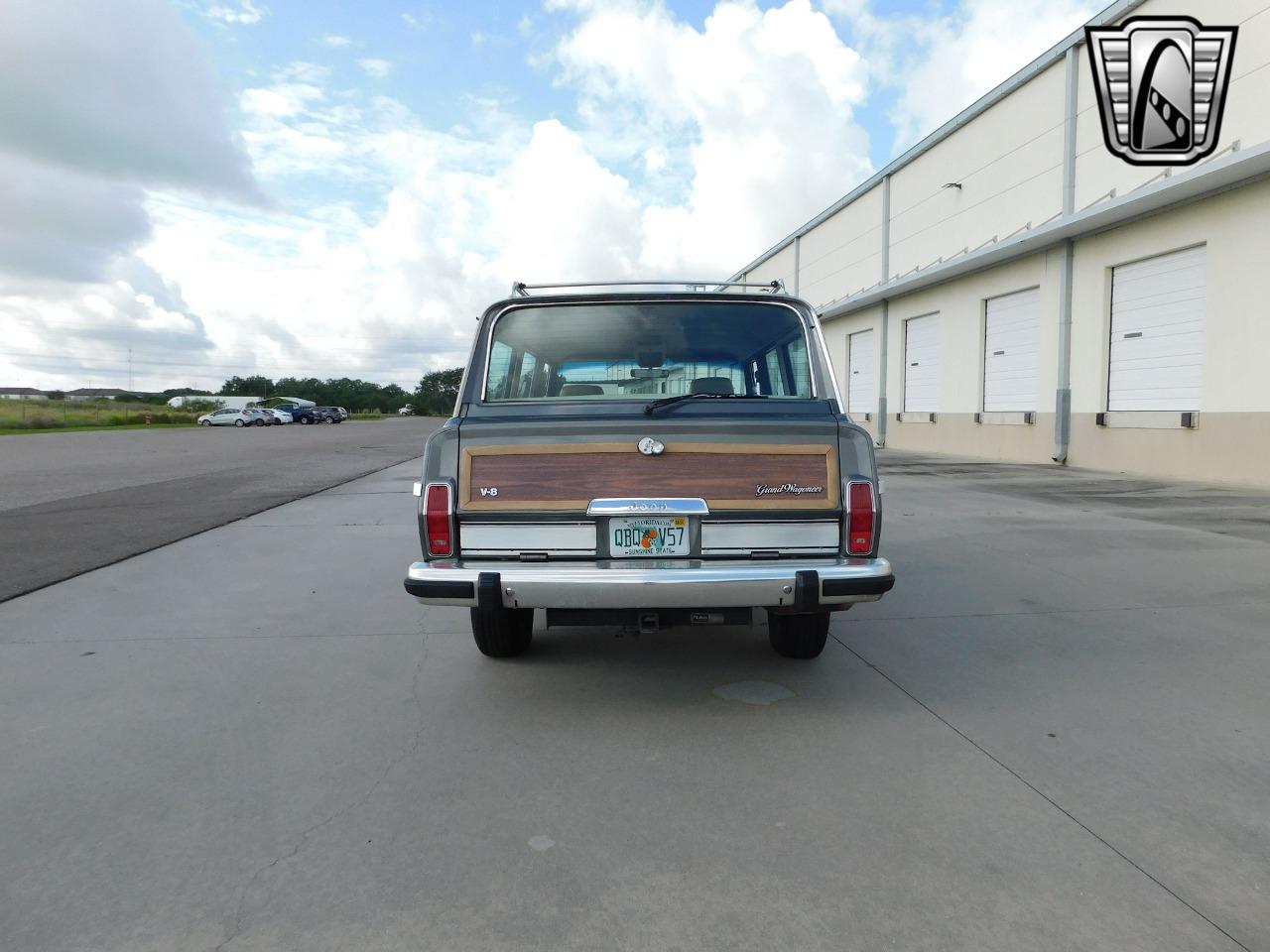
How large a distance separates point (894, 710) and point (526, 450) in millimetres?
2008

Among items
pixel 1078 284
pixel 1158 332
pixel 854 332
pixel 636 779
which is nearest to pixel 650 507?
pixel 636 779

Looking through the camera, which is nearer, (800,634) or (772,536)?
→ (772,536)

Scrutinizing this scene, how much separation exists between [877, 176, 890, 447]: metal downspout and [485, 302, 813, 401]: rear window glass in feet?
74.5

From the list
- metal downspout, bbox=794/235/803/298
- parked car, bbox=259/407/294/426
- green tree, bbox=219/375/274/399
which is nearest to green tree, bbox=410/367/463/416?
green tree, bbox=219/375/274/399

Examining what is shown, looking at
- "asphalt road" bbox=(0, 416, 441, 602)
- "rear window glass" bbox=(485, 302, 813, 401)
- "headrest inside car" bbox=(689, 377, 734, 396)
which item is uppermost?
"rear window glass" bbox=(485, 302, 813, 401)

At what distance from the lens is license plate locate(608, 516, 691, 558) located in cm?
374

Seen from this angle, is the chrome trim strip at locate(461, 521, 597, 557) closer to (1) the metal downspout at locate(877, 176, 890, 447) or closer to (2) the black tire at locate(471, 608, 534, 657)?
(2) the black tire at locate(471, 608, 534, 657)

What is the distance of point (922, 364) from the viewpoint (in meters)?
24.2

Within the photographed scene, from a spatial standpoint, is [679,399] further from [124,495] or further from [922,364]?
[922,364]

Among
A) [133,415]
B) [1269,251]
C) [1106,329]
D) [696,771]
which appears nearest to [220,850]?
[696,771]

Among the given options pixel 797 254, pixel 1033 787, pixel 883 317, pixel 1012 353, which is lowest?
pixel 1033 787

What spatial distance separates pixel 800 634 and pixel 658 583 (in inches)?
48.6

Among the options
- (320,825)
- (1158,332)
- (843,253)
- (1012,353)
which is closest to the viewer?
(320,825)

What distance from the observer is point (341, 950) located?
86.3 inches
